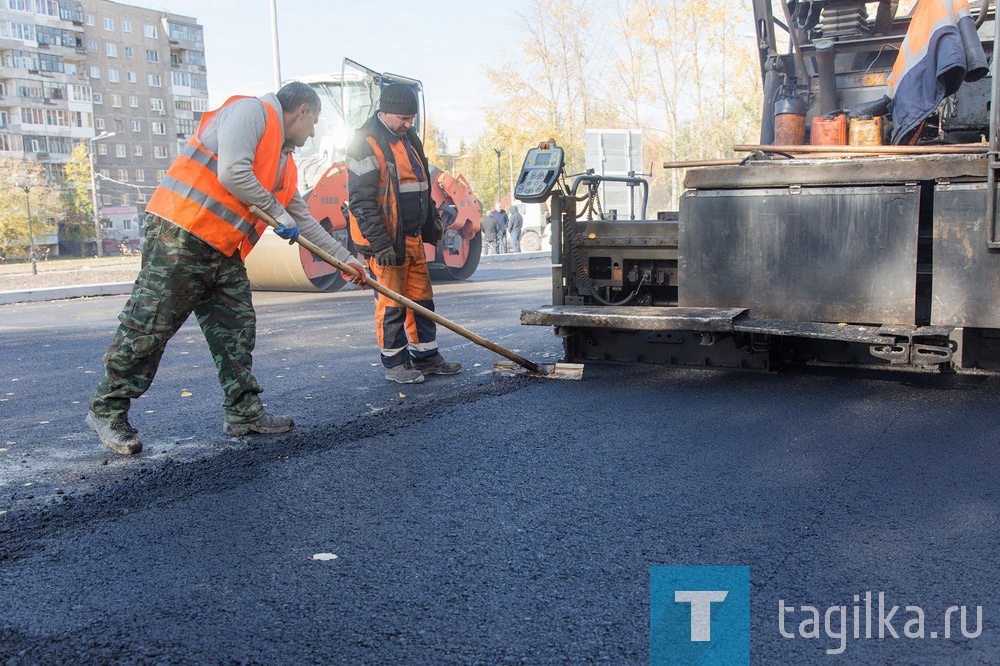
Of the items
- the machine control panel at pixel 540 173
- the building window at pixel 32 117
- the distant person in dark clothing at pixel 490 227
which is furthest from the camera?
the building window at pixel 32 117

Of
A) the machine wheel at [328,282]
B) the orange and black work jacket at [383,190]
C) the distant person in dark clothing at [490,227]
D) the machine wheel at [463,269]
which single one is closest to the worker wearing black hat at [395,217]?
the orange and black work jacket at [383,190]

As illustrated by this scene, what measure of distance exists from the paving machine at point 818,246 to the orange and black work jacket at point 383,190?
28.0 inches

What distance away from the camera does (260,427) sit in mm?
4391

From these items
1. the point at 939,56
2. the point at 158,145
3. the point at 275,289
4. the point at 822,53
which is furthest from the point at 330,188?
the point at 158,145

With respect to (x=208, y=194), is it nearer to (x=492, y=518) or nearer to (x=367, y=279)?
(x=367, y=279)

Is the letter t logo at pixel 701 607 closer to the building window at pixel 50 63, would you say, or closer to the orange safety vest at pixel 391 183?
the orange safety vest at pixel 391 183

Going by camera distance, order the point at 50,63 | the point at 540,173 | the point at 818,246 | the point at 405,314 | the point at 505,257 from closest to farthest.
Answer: the point at 818,246
the point at 405,314
the point at 540,173
the point at 505,257
the point at 50,63

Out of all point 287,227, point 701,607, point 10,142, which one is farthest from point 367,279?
point 10,142

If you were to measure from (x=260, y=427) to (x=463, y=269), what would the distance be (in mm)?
11148

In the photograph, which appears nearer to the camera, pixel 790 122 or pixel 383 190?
pixel 383 190

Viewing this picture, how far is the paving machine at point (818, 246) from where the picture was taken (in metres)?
4.61

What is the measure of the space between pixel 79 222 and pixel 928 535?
195 ft

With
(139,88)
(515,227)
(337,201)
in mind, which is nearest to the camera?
(337,201)

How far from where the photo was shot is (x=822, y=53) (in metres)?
6.32
